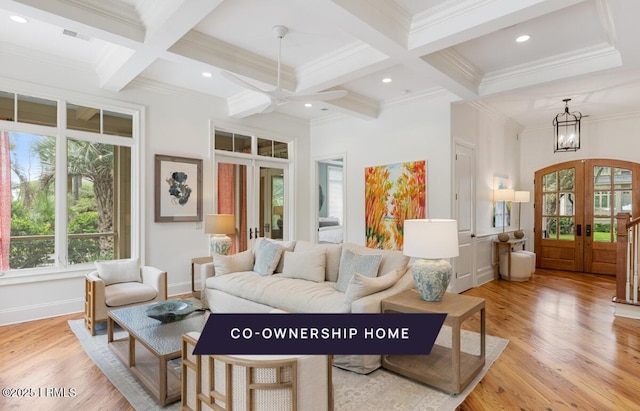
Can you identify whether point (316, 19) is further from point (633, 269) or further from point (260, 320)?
point (633, 269)

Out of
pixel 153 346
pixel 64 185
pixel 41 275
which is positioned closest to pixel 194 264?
pixel 41 275

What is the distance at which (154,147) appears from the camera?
4918 millimetres

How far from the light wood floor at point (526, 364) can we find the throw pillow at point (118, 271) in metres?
0.63

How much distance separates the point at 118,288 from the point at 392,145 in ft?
14.1

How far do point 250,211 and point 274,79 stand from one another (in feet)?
8.19

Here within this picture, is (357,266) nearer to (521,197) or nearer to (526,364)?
(526,364)

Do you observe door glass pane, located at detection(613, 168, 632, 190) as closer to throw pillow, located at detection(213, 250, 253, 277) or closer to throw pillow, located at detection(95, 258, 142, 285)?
throw pillow, located at detection(213, 250, 253, 277)

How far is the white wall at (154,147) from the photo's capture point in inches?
156

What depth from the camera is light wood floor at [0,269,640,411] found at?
2355 mm

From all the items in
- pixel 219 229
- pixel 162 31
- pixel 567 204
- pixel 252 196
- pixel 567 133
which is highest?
pixel 162 31

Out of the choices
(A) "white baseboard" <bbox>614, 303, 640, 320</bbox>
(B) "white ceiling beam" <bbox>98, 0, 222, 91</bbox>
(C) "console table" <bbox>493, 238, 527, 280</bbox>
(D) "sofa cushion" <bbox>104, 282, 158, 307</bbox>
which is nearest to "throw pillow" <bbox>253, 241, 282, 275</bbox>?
(D) "sofa cushion" <bbox>104, 282, 158, 307</bbox>

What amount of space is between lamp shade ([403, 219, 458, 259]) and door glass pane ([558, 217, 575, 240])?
5899 mm

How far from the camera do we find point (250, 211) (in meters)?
6.09

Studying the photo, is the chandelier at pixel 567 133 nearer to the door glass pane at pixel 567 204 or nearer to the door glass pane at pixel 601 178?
the door glass pane at pixel 601 178
